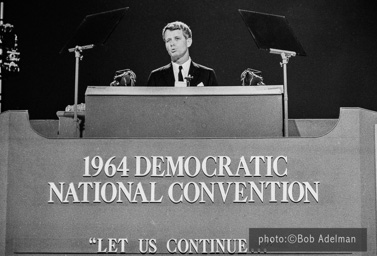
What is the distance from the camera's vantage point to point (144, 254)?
9.98 ft

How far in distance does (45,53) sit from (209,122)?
3794mm

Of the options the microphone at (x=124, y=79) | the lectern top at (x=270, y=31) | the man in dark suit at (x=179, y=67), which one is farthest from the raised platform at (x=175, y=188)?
the man in dark suit at (x=179, y=67)

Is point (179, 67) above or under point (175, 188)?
above

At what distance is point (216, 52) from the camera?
6.54 meters

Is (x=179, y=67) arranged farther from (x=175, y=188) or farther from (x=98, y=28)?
(x=175, y=188)

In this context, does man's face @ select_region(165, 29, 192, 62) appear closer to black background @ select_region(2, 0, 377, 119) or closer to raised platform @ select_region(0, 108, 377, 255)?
black background @ select_region(2, 0, 377, 119)

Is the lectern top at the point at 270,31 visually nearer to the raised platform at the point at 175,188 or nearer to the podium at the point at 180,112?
the podium at the point at 180,112

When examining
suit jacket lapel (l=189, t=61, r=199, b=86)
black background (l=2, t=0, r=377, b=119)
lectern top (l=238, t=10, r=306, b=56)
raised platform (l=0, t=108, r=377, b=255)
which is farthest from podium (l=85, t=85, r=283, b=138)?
black background (l=2, t=0, r=377, b=119)

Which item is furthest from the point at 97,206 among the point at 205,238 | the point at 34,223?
the point at 205,238

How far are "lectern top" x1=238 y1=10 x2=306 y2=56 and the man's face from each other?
1.39 metres

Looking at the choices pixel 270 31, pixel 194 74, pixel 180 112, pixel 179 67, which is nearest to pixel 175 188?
pixel 180 112

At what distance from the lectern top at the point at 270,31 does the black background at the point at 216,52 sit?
116 inches

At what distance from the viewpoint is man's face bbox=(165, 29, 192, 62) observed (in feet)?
15.8

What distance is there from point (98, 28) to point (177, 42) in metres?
1.42
